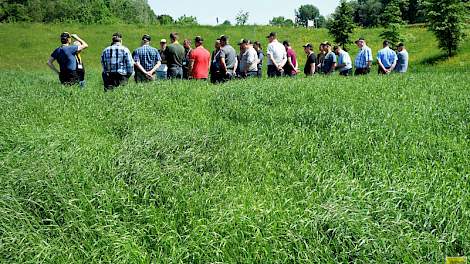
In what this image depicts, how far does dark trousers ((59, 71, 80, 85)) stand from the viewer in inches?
436

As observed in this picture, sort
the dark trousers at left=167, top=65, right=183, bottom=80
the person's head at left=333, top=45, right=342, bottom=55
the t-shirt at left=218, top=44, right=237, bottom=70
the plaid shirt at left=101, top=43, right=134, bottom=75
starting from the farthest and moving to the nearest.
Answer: the person's head at left=333, top=45, right=342, bottom=55, the dark trousers at left=167, top=65, right=183, bottom=80, the t-shirt at left=218, top=44, right=237, bottom=70, the plaid shirt at left=101, top=43, right=134, bottom=75

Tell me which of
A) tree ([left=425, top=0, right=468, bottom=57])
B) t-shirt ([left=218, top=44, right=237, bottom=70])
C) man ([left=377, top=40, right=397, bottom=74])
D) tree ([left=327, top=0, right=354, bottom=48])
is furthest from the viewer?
tree ([left=327, top=0, right=354, bottom=48])

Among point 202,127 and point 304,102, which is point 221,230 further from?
point 304,102

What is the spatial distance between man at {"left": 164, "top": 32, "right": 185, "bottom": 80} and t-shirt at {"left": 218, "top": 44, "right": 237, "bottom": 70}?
1206 mm

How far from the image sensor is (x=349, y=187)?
437 cm

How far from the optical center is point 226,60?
40.3 ft

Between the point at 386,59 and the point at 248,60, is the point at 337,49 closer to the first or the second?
the point at 386,59

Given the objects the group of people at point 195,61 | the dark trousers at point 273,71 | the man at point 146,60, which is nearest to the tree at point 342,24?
the group of people at point 195,61

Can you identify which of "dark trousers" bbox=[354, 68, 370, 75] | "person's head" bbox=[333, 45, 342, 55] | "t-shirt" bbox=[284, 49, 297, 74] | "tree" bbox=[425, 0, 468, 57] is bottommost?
"dark trousers" bbox=[354, 68, 370, 75]

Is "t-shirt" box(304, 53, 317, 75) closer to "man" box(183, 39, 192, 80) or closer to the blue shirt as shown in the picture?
the blue shirt

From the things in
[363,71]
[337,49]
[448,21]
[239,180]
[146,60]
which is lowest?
[239,180]

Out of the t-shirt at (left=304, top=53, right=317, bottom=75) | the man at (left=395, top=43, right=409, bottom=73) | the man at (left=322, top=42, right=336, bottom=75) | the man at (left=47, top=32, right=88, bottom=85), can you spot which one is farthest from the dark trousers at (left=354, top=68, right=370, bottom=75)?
the man at (left=47, top=32, right=88, bottom=85)

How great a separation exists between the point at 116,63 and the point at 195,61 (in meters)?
2.48

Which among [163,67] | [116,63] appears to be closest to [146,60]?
[116,63]
